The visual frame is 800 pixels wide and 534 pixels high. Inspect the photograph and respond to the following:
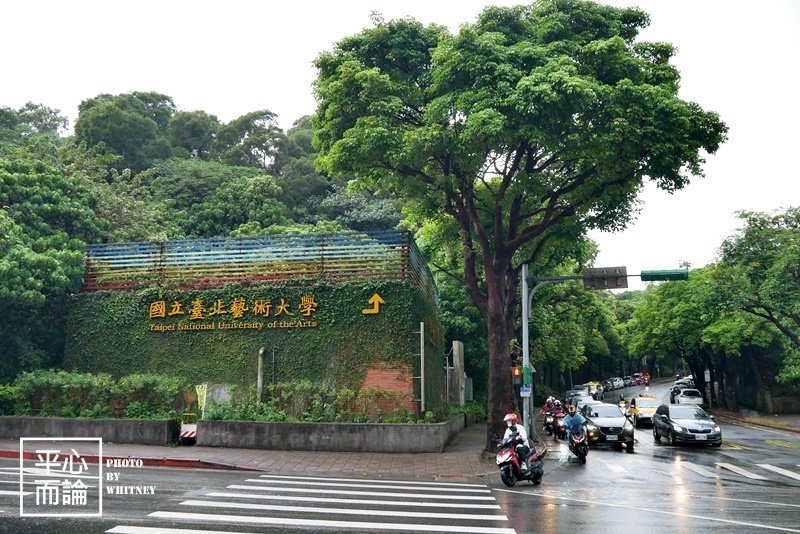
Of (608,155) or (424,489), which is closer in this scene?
(424,489)

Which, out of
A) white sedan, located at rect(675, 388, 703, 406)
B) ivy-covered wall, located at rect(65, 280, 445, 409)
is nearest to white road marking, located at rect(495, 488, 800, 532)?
ivy-covered wall, located at rect(65, 280, 445, 409)

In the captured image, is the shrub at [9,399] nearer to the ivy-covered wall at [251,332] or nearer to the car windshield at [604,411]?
the ivy-covered wall at [251,332]

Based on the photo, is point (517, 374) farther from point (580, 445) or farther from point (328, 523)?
point (328, 523)

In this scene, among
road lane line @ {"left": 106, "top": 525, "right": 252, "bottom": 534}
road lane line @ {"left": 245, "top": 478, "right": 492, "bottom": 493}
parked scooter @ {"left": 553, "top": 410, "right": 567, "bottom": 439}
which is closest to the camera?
road lane line @ {"left": 106, "top": 525, "right": 252, "bottom": 534}

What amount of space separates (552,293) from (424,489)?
24848 millimetres

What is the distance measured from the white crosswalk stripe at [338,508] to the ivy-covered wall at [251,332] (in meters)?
7.13

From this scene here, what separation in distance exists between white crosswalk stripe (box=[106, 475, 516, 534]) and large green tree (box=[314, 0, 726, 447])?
6977 mm

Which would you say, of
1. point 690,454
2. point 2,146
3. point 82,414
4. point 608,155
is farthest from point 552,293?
point 2,146

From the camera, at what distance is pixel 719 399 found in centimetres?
5366

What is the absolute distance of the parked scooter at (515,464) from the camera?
1344 cm

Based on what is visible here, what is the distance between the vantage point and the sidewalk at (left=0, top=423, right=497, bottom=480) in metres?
15.2

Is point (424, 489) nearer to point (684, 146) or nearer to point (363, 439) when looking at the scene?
point (363, 439)

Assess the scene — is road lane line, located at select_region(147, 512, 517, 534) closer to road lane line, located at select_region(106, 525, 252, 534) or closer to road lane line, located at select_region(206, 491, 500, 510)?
road lane line, located at select_region(106, 525, 252, 534)

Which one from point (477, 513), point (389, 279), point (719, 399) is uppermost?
point (389, 279)
